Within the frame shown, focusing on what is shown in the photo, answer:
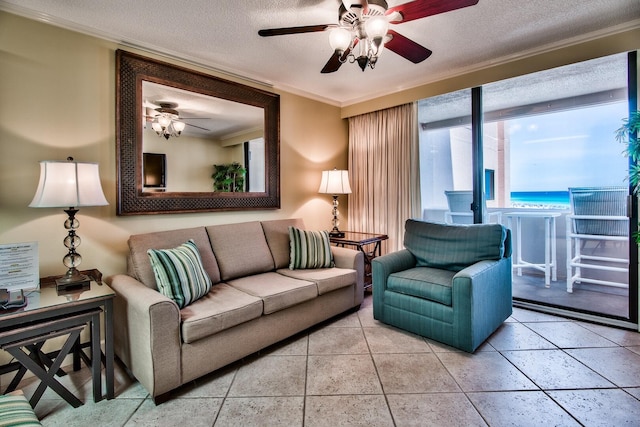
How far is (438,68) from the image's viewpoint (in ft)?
10.5

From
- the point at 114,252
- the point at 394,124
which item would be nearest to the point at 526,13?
the point at 394,124

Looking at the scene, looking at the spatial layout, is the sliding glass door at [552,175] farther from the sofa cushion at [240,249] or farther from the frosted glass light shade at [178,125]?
the frosted glass light shade at [178,125]

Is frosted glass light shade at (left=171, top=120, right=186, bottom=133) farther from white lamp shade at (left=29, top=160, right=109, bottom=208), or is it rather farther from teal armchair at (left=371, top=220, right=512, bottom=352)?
teal armchair at (left=371, top=220, right=512, bottom=352)

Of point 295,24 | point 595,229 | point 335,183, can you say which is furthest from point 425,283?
point 295,24

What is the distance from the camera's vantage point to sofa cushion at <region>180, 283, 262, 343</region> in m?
1.87

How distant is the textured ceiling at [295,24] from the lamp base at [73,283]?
1.76 meters

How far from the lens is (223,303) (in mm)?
2141

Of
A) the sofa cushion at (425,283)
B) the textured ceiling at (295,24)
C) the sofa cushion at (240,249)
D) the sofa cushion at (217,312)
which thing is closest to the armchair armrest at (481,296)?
the sofa cushion at (425,283)

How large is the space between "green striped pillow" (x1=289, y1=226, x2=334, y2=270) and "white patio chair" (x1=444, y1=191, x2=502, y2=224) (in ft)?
5.18

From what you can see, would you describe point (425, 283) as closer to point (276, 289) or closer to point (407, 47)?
point (276, 289)

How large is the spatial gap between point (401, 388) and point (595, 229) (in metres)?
2.61

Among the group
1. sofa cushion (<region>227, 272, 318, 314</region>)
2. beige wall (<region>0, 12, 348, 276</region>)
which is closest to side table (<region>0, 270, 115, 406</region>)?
beige wall (<region>0, 12, 348, 276</region>)

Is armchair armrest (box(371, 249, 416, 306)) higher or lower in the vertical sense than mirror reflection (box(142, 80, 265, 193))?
lower

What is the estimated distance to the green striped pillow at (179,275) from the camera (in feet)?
6.79
